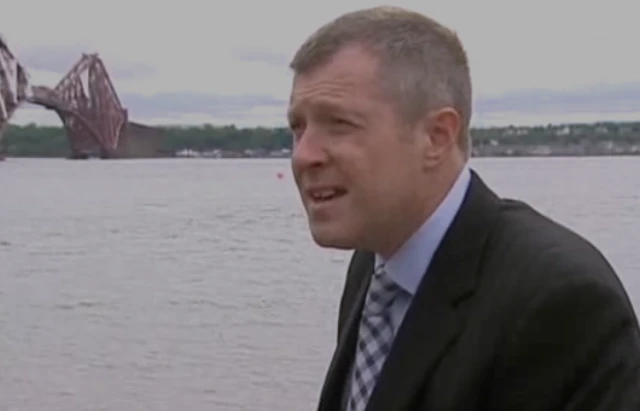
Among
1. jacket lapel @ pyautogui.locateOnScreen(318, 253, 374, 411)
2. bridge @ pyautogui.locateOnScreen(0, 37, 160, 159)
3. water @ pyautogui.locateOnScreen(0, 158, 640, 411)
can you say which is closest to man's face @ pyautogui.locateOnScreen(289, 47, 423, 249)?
jacket lapel @ pyautogui.locateOnScreen(318, 253, 374, 411)

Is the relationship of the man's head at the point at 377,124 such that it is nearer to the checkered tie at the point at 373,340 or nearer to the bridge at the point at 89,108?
the checkered tie at the point at 373,340

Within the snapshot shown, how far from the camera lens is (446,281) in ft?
6.90

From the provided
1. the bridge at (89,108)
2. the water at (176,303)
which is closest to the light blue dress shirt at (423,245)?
the water at (176,303)

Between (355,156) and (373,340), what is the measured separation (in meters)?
0.32

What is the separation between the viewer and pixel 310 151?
6.76 feet

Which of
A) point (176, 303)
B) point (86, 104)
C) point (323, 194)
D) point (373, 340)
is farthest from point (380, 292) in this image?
point (86, 104)

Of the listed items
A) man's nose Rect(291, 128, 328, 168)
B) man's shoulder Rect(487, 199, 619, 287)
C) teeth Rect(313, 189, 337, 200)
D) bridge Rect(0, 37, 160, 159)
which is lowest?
bridge Rect(0, 37, 160, 159)

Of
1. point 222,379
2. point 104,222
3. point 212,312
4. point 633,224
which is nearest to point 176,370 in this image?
point 222,379

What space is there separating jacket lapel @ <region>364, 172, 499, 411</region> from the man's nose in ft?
0.77

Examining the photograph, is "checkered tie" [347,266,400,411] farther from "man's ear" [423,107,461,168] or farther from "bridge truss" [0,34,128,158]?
"bridge truss" [0,34,128,158]

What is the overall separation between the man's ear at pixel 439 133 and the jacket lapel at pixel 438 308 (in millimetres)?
100

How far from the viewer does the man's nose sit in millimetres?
2047

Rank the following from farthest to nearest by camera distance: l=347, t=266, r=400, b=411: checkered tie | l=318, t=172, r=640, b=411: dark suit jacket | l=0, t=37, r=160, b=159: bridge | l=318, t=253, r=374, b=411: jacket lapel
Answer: l=0, t=37, r=160, b=159: bridge
l=318, t=253, r=374, b=411: jacket lapel
l=347, t=266, r=400, b=411: checkered tie
l=318, t=172, r=640, b=411: dark suit jacket

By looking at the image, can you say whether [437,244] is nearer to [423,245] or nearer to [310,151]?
[423,245]
